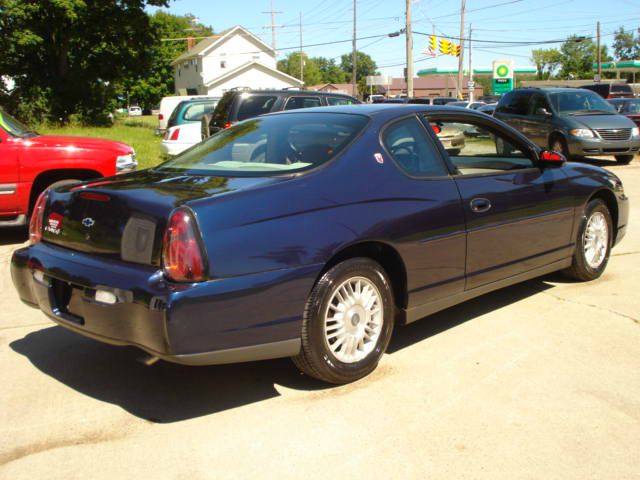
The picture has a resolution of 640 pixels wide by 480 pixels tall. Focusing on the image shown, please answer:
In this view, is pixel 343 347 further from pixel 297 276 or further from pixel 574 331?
pixel 574 331

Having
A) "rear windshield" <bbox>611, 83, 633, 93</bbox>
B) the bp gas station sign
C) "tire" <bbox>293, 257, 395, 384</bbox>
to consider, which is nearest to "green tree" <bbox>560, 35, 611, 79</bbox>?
the bp gas station sign

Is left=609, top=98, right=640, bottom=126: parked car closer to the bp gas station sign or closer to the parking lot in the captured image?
the parking lot

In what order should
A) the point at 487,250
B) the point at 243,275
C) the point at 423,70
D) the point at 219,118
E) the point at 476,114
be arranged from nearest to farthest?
1. the point at 243,275
2. the point at 487,250
3. the point at 476,114
4. the point at 219,118
5. the point at 423,70

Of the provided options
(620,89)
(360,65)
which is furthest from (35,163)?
(360,65)

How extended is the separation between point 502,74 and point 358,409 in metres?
53.7

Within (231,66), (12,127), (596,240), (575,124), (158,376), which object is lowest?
(158,376)

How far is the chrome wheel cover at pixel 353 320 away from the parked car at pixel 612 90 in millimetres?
31957

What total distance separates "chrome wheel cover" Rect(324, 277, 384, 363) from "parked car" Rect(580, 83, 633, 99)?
32.0m

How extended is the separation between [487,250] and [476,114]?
1023mm

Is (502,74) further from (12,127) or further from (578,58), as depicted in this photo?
(578,58)

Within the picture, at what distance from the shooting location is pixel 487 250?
15.1 ft

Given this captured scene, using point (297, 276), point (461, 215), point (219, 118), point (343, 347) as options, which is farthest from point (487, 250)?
point (219, 118)

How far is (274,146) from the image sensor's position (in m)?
4.36

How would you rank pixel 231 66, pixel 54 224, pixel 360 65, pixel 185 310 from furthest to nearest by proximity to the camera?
pixel 360 65 < pixel 231 66 < pixel 54 224 < pixel 185 310
